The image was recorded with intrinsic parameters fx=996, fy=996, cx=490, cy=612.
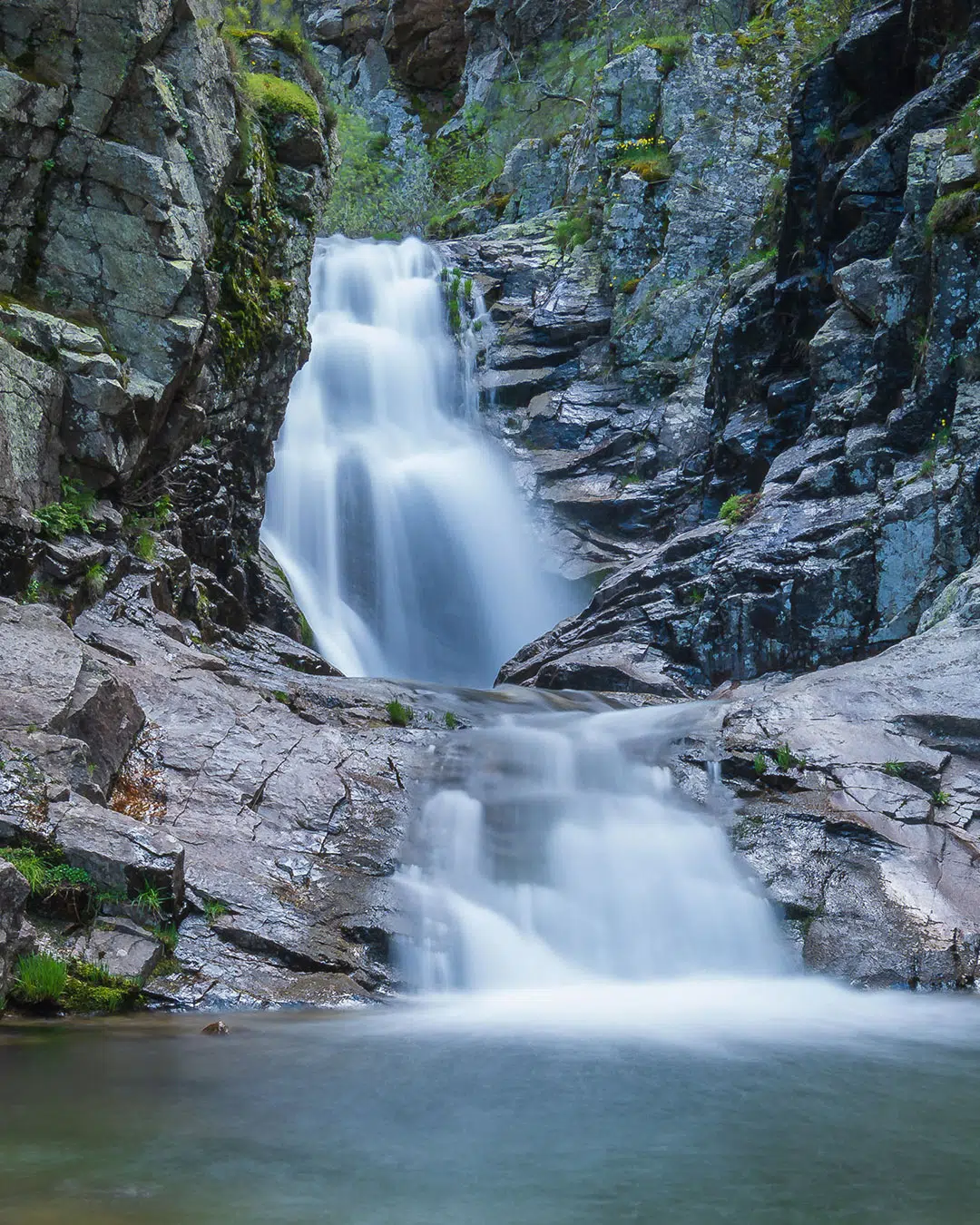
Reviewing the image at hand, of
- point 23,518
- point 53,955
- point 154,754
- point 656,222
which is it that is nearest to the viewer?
point 53,955

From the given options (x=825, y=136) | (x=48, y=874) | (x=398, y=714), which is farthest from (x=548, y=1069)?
(x=825, y=136)

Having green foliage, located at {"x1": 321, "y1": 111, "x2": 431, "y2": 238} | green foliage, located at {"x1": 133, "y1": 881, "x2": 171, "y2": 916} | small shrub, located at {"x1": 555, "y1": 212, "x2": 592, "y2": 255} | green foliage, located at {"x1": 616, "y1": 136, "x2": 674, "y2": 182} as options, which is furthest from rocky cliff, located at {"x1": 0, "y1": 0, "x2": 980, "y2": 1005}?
green foliage, located at {"x1": 321, "y1": 111, "x2": 431, "y2": 238}

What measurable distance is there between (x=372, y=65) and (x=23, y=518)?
41.3 m

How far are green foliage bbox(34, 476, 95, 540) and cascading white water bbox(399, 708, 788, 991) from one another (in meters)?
5.32

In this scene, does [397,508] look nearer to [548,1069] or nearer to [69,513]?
[69,513]

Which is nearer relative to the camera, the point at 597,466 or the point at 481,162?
the point at 597,466

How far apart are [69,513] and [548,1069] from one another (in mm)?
8805

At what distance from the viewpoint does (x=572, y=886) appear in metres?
9.15

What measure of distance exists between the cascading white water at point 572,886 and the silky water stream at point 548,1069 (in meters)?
0.03

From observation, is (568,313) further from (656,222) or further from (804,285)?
(804,285)

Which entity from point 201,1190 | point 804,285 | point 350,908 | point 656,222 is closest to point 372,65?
point 656,222

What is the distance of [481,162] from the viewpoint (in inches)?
1538

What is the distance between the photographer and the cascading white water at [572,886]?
825 cm

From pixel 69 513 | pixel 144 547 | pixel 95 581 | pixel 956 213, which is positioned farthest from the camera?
pixel 956 213
